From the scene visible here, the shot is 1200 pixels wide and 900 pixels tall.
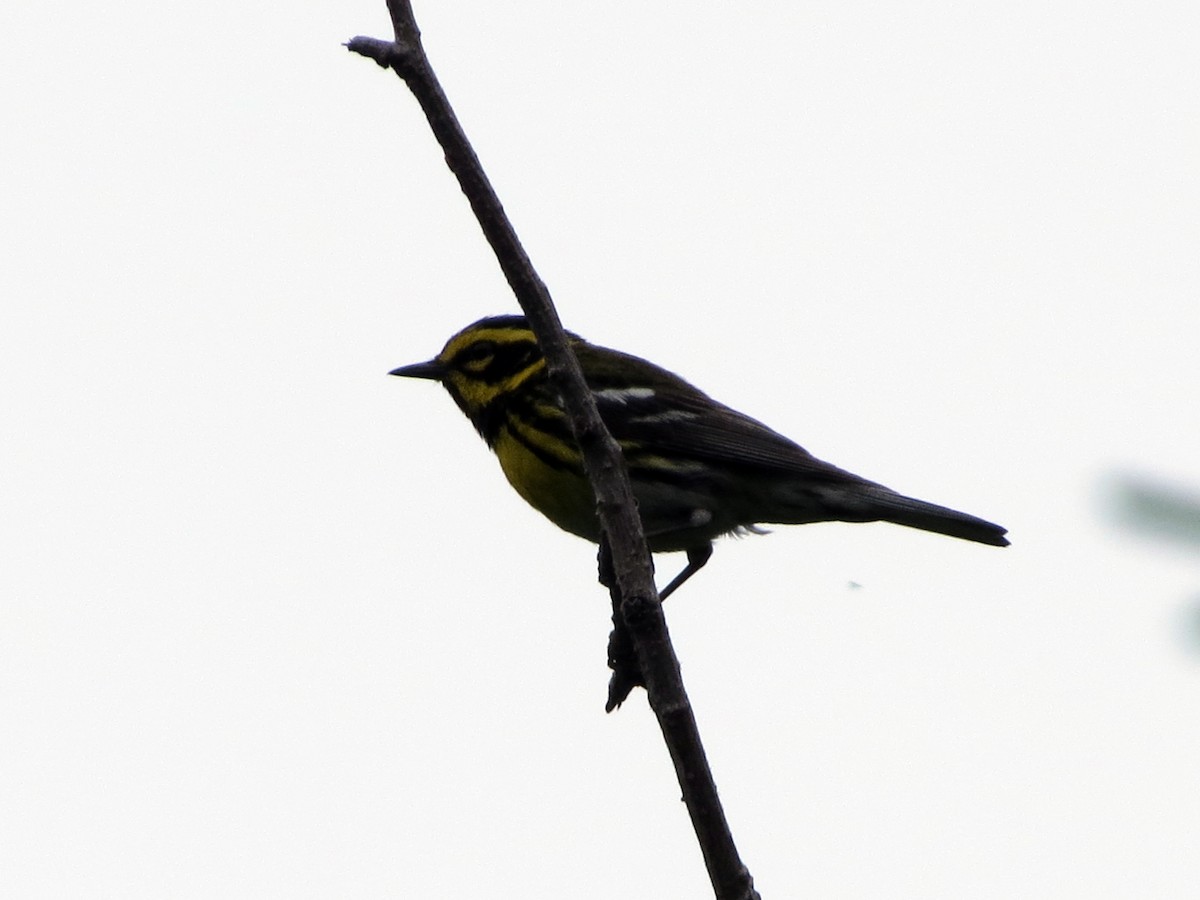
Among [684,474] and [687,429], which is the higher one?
[687,429]

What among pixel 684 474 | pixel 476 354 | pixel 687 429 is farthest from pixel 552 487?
pixel 476 354

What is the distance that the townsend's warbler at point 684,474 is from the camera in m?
6.12

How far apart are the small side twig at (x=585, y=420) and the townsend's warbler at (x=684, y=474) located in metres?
3.00

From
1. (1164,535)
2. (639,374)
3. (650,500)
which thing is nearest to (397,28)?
(1164,535)

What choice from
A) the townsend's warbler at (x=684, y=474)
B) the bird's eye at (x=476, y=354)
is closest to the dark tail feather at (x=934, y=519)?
the townsend's warbler at (x=684, y=474)

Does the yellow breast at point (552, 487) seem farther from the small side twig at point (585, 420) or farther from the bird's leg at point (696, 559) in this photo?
the small side twig at point (585, 420)

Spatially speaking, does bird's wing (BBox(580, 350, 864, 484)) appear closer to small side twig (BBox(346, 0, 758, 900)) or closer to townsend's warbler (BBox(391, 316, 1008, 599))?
townsend's warbler (BBox(391, 316, 1008, 599))

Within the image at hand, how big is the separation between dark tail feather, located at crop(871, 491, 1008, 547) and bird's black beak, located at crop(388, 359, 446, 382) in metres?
2.16

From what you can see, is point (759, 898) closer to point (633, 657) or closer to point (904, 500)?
point (633, 657)

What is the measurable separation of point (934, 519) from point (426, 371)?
2.50 metres

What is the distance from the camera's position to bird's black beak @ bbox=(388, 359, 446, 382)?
700 centimetres

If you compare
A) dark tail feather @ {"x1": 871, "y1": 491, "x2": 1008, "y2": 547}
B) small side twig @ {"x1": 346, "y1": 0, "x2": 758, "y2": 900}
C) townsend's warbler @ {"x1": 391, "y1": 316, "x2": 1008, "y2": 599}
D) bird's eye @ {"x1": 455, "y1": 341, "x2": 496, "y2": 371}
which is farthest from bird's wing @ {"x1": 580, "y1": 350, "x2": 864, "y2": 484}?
small side twig @ {"x1": 346, "y1": 0, "x2": 758, "y2": 900}

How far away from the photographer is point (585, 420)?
9.73ft

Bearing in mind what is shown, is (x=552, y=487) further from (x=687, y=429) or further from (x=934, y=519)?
(x=934, y=519)
